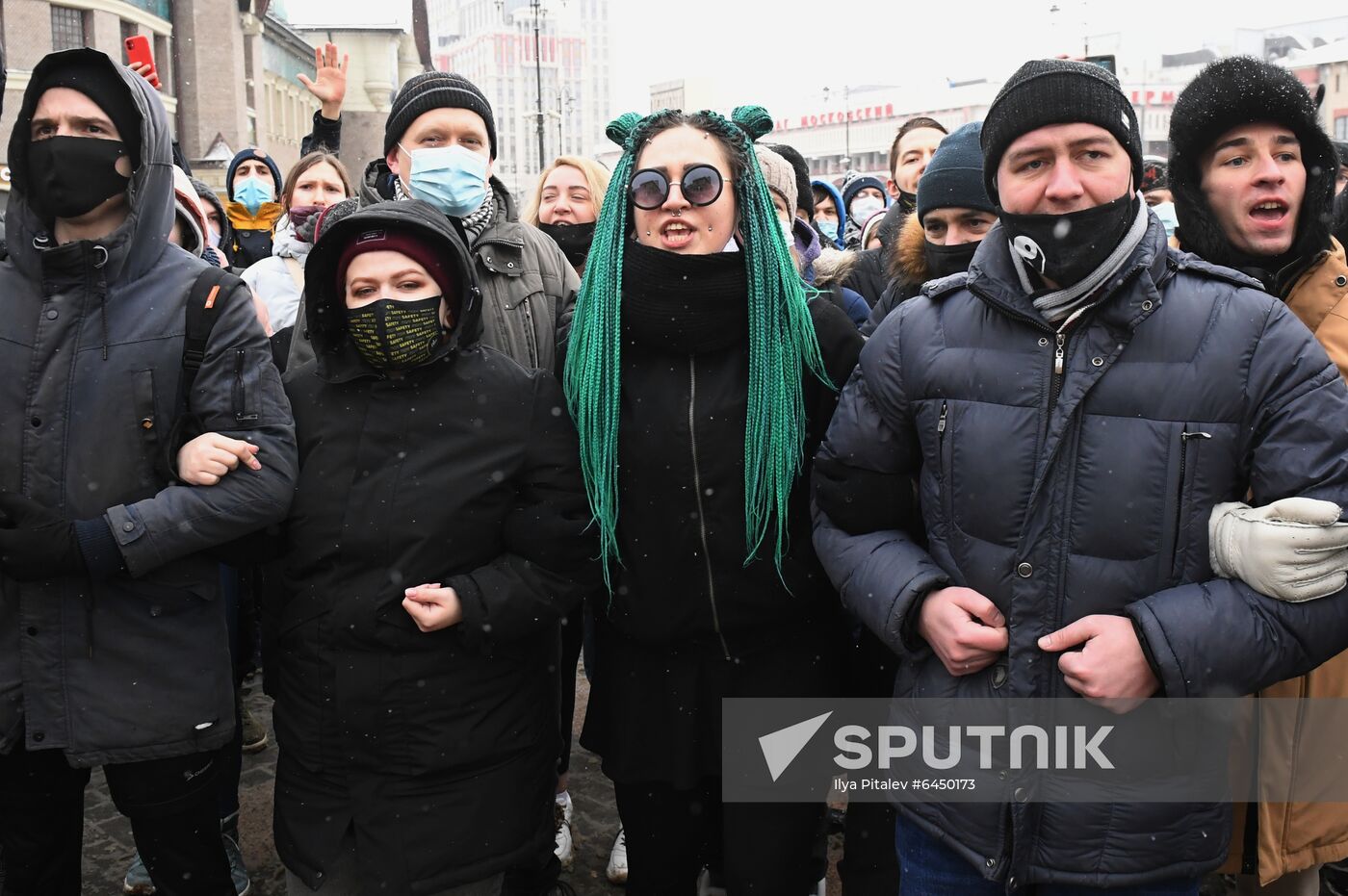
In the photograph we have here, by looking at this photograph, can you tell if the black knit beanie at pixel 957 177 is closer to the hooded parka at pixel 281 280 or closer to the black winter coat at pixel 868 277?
the black winter coat at pixel 868 277

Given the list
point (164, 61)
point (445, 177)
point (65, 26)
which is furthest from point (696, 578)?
point (164, 61)

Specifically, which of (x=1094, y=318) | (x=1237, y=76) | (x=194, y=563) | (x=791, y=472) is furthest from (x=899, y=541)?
(x=194, y=563)

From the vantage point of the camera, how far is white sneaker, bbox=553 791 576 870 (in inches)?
165

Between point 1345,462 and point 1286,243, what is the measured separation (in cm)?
104

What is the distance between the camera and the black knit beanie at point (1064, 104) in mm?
2453

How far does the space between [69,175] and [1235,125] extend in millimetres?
3140

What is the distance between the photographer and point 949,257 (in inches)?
144

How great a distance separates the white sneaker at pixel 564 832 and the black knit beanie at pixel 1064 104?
2807 millimetres

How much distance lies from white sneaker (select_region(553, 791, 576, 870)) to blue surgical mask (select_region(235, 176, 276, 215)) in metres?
4.46

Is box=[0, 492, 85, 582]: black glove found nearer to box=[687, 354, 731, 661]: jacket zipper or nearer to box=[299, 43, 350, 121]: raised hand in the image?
box=[687, 354, 731, 661]: jacket zipper

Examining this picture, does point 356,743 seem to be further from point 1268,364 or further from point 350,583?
point 1268,364

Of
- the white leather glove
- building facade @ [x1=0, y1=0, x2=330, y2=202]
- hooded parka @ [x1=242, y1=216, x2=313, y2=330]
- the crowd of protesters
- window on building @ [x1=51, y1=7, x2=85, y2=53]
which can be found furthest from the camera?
window on building @ [x1=51, y1=7, x2=85, y2=53]

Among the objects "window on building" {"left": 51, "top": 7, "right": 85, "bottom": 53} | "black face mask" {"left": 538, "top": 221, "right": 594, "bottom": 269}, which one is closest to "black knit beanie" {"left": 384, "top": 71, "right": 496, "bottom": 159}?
"black face mask" {"left": 538, "top": 221, "right": 594, "bottom": 269}

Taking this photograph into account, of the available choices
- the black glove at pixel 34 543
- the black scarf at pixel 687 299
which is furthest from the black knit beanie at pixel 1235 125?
the black glove at pixel 34 543
